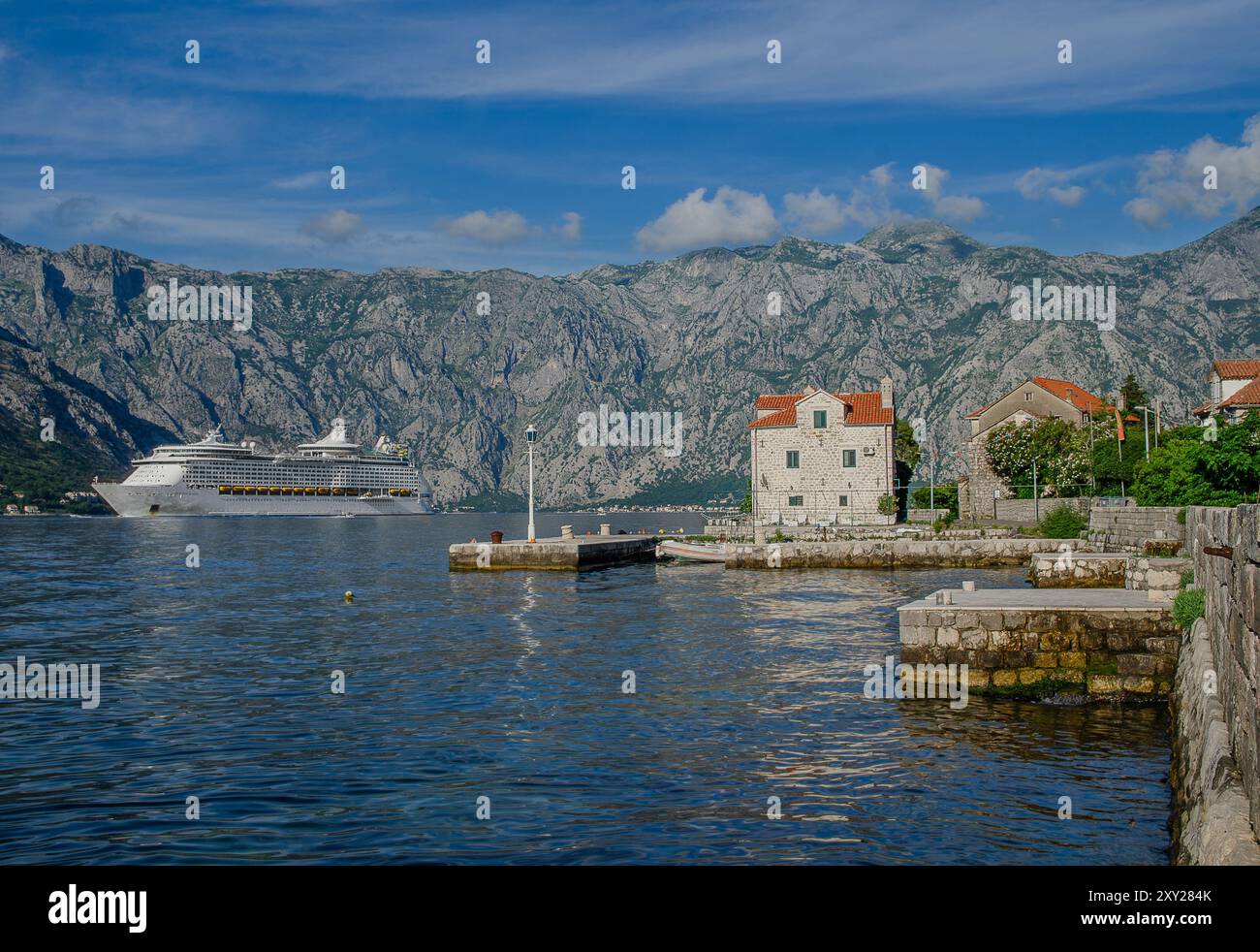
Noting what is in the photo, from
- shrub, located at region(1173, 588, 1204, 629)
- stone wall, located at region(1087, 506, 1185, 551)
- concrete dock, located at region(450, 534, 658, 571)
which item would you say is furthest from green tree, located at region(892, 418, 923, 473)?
shrub, located at region(1173, 588, 1204, 629)

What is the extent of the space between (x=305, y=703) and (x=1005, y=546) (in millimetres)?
47613

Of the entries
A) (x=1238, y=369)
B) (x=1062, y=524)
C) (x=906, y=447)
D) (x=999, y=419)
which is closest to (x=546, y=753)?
(x=1062, y=524)

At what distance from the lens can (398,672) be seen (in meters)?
27.2

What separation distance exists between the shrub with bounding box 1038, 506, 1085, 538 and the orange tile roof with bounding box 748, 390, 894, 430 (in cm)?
1657

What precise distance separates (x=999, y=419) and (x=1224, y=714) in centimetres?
7659

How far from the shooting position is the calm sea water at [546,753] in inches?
535

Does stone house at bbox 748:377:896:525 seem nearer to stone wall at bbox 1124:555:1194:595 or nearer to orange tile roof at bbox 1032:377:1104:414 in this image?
orange tile roof at bbox 1032:377:1104:414

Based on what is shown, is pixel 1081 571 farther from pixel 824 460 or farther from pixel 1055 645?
pixel 824 460

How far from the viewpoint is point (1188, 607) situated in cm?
2023

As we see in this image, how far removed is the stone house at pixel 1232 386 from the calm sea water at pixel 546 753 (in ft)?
136

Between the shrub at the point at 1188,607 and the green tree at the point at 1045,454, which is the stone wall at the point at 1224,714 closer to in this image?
the shrub at the point at 1188,607

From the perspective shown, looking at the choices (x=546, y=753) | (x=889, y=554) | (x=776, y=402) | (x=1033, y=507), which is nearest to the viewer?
(x=546, y=753)

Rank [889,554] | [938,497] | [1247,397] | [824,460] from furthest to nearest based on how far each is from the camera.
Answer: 1. [938,497]
2. [824,460]
3. [1247,397]
4. [889,554]

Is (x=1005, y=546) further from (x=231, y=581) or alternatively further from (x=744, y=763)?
(x=744, y=763)
